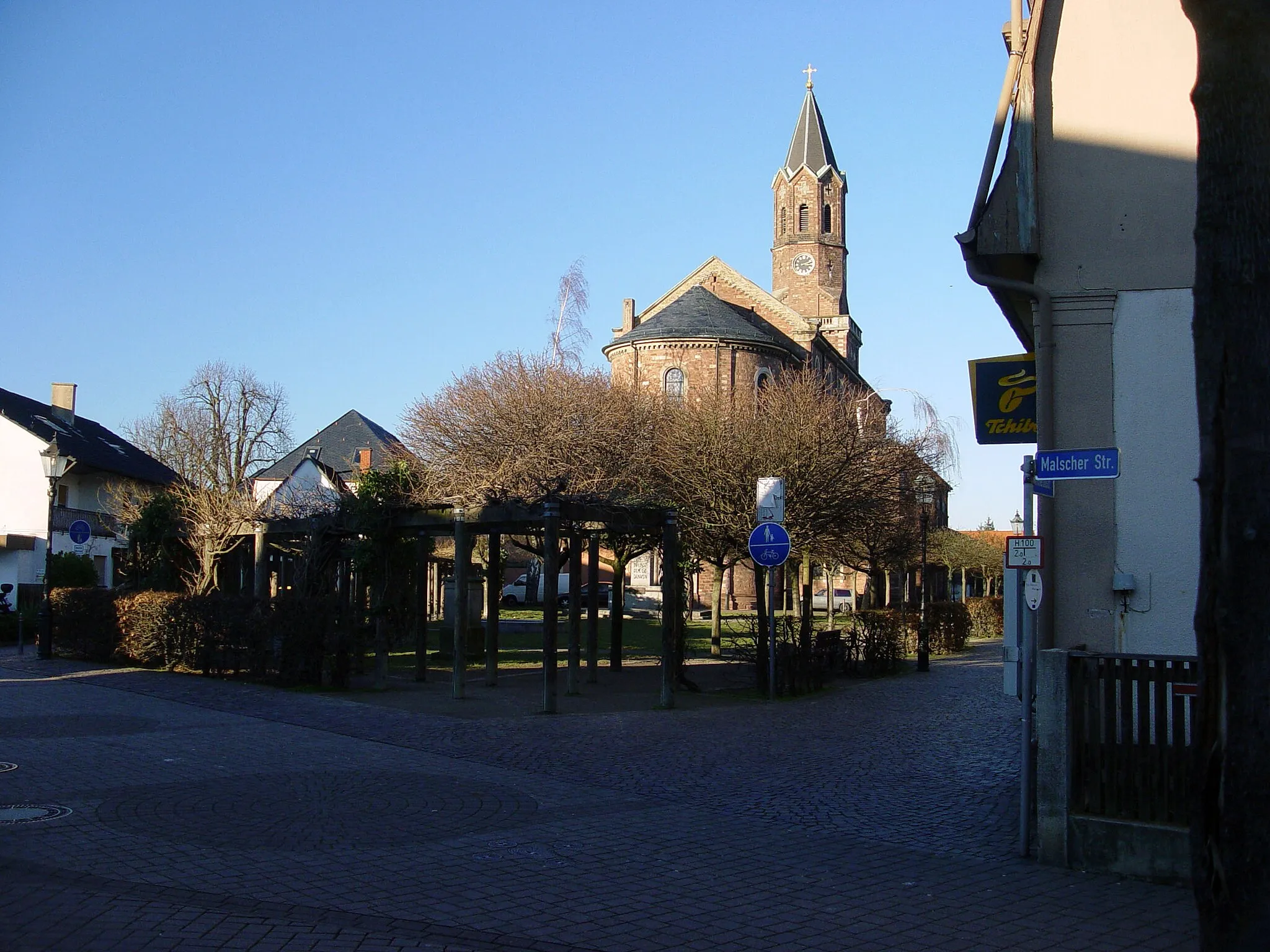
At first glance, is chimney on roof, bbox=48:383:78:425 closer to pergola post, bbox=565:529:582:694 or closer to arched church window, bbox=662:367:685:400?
arched church window, bbox=662:367:685:400

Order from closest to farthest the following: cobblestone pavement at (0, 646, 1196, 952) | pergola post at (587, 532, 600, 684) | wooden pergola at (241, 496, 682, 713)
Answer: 1. cobblestone pavement at (0, 646, 1196, 952)
2. wooden pergola at (241, 496, 682, 713)
3. pergola post at (587, 532, 600, 684)

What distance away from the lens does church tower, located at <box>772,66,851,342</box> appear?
70625mm

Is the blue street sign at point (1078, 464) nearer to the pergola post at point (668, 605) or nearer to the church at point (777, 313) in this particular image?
the pergola post at point (668, 605)

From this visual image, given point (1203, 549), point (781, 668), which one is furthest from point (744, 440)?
point (1203, 549)

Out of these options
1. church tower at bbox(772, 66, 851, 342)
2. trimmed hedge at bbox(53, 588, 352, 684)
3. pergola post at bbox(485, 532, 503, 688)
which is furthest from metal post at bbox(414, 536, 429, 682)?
church tower at bbox(772, 66, 851, 342)

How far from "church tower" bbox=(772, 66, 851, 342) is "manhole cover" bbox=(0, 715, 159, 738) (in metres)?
60.5

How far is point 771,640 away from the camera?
54.4ft

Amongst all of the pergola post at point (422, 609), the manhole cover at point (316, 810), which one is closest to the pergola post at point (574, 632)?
the pergola post at point (422, 609)

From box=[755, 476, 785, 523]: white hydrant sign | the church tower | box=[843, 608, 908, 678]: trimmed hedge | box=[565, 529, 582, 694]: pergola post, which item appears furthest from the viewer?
the church tower

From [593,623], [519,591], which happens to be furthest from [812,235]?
[593,623]

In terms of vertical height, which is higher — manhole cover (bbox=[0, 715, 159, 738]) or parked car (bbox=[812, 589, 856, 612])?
parked car (bbox=[812, 589, 856, 612])

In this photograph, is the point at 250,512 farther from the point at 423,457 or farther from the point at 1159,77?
the point at 1159,77

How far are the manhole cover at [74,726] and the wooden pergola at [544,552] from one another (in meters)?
4.22

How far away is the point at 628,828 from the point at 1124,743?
3.36m
